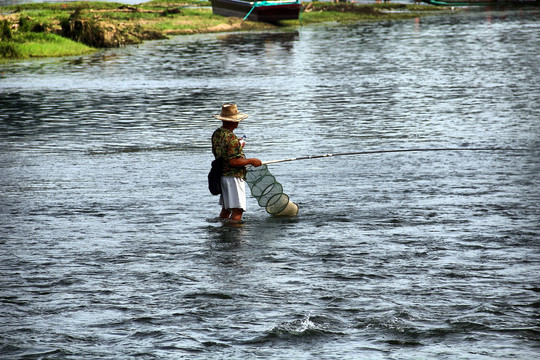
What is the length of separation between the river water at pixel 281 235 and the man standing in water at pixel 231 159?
0.32m

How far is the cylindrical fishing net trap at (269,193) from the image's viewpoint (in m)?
10.4

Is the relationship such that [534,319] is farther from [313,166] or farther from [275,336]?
[313,166]

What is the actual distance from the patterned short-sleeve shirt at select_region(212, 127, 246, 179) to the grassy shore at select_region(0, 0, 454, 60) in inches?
1305

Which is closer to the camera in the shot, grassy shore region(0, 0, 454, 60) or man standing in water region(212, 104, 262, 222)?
man standing in water region(212, 104, 262, 222)

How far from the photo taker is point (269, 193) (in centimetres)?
1049

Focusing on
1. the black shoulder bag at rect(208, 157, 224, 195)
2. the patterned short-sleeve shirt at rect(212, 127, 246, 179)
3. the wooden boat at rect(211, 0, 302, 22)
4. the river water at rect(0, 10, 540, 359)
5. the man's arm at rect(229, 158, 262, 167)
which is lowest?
the river water at rect(0, 10, 540, 359)

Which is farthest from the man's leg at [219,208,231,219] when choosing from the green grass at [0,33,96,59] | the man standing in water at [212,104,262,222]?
the green grass at [0,33,96,59]

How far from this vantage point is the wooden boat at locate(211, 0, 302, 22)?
7100 cm

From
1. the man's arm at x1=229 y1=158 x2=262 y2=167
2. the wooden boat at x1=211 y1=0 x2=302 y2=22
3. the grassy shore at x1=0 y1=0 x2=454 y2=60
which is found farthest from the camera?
the wooden boat at x1=211 y1=0 x2=302 y2=22

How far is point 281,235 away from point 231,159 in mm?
1092

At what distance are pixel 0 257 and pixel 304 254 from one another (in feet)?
10.5

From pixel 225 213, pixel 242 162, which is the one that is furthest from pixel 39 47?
pixel 242 162

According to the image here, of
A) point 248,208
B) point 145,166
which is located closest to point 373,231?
Answer: point 248,208

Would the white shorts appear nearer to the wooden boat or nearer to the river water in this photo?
the river water
